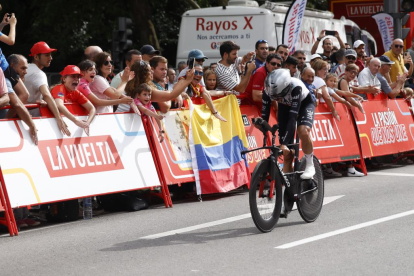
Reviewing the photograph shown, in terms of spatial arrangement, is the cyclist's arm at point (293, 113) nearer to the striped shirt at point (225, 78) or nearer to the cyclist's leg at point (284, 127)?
the cyclist's leg at point (284, 127)

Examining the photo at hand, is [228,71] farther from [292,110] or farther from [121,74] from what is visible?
[292,110]

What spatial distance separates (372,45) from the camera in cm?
2492

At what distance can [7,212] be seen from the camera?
8.84 meters

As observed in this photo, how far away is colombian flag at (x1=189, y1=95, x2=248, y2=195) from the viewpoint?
36.9ft

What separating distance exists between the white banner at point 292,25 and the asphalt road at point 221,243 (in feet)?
24.8

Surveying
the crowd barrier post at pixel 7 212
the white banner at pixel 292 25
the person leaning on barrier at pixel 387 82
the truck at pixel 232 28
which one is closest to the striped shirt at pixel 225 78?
the person leaning on barrier at pixel 387 82

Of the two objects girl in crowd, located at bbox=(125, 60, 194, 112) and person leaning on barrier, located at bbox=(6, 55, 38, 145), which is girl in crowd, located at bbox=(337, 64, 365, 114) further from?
person leaning on barrier, located at bbox=(6, 55, 38, 145)

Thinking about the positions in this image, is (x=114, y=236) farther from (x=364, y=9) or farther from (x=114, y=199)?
(x=364, y=9)

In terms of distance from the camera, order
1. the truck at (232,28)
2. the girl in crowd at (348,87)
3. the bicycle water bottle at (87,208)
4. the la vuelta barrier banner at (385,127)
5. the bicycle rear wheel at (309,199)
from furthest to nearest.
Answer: the truck at (232,28), the la vuelta barrier banner at (385,127), the girl in crowd at (348,87), the bicycle water bottle at (87,208), the bicycle rear wheel at (309,199)

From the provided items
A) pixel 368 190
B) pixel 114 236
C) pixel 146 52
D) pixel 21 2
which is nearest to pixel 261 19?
pixel 146 52

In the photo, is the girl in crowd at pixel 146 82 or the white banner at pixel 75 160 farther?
the girl in crowd at pixel 146 82

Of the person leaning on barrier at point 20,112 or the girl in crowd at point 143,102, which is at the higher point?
the person leaning on barrier at point 20,112

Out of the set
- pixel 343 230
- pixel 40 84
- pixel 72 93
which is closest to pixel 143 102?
pixel 72 93

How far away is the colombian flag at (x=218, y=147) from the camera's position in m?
11.3
